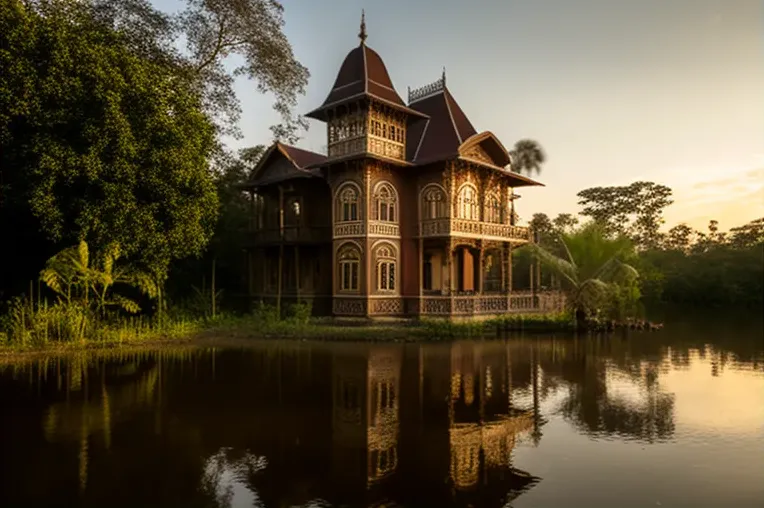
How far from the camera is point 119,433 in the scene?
26.0 ft

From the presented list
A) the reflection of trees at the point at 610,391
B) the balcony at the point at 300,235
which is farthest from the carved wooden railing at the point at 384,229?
the reflection of trees at the point at 610,391

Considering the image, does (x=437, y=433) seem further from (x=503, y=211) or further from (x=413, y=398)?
(x=503, y=211)

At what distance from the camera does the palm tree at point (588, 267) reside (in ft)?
77.1

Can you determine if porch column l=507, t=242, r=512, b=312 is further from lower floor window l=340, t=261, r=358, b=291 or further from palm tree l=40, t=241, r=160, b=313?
palm tree l=40, t=241, r=160, b=313

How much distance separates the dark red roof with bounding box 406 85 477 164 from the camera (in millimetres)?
24156

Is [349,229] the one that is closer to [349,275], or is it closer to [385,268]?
[349,275]

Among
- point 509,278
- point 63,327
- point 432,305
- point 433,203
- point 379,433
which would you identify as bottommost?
point 379,433

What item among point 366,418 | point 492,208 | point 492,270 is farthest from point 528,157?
point 366,418

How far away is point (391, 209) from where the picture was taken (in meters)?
24.5

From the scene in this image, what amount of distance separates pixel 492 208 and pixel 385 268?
6.95 metres

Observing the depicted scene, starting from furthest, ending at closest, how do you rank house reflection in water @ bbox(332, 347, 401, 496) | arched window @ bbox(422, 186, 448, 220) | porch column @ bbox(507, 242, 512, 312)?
porch column @ bbox(507, 242, 512, 312), arched window @ bbox(422, 186, 448, 220), house reflection in water @ bbox(332, 347, 401, 496)

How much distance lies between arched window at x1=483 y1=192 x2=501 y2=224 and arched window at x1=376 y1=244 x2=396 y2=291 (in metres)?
5.57

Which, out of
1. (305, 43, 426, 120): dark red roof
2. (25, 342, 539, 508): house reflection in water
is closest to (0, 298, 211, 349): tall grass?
(25, 342, 539, 508): house reflection in water

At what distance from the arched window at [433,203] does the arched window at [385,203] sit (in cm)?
141
